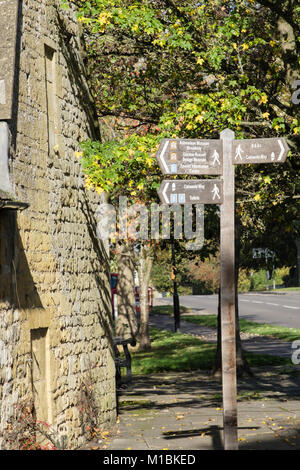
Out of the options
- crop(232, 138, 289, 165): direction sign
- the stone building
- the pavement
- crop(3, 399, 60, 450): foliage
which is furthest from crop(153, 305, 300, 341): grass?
crop(232, 138, 289, 165): direction sign

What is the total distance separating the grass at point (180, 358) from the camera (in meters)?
20.4

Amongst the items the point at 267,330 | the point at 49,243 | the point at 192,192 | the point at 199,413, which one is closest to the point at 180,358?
the point at 267,330

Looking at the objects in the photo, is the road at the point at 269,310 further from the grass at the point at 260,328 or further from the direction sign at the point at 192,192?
the direction sign at the point at 192,192

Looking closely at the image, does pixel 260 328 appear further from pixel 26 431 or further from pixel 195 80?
pixel 26 431

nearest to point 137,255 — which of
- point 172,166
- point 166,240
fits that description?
point 166,240

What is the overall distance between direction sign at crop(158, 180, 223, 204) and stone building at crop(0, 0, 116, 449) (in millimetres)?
1568

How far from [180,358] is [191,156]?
14916mm

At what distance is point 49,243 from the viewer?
10.1 meters

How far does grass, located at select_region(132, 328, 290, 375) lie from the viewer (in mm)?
20359

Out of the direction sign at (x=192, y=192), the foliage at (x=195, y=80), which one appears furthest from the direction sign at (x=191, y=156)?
the foliage at (x=195, y=80)

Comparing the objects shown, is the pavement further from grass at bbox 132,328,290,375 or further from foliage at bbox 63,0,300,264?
foliage at bbox 63,0,300,264

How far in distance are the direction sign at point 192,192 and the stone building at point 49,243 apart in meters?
1.57

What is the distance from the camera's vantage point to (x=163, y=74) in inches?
582
